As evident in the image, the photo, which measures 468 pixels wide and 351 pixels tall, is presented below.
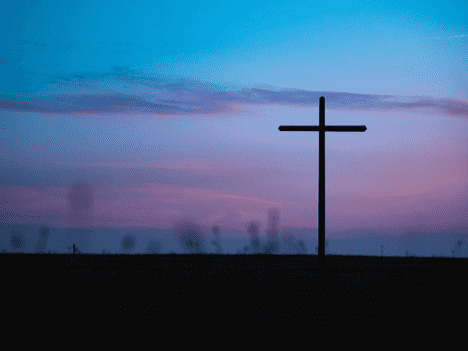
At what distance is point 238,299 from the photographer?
37.4 feet

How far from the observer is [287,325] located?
9.20 metres

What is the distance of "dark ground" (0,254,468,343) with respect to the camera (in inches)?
354

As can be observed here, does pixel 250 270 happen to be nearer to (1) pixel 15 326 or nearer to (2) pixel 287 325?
(2) pixel 287 325

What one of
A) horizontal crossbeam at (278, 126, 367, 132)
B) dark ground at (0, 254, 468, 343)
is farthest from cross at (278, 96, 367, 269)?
dark ground at (0, 254, 468, 343)

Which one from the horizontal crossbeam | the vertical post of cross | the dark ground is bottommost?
the dark ground

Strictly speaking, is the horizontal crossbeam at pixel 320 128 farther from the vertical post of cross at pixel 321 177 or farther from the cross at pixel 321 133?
the vertical post of cross at pixel 321 177

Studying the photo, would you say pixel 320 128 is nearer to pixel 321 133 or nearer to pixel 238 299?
pixel 321 133

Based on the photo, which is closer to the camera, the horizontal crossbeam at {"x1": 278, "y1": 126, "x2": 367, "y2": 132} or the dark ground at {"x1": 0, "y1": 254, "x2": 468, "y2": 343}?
the dark ground at {"x1": 0, "y1": 254, "x2": 468, "y2": 343}

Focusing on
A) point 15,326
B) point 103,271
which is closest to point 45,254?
point 103,271

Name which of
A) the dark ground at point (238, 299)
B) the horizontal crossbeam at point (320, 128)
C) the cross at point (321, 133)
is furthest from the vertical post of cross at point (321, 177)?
the dark ground at point (238, 299)

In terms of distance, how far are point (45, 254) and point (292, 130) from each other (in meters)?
11.2

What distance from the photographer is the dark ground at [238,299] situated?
29.5 ft

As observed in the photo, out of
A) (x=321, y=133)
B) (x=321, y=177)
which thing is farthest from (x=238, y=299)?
(x=321, y=133)

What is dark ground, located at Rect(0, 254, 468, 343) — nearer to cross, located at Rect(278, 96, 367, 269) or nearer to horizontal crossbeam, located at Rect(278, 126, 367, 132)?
cross, located at Rect(278, 96, 367, 269)
